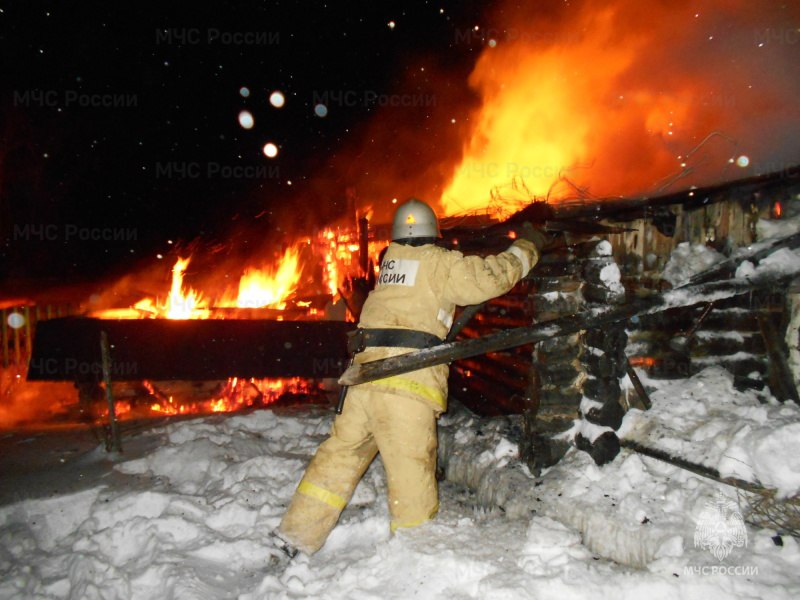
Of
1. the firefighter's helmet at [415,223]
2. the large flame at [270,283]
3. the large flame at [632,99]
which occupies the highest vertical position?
the large flame at [632,99]

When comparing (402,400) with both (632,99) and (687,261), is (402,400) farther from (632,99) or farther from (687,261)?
(632,99)

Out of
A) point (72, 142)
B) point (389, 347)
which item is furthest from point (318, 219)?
point (389, 347)

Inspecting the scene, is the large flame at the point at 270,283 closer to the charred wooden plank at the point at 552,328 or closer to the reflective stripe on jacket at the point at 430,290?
the reflective stripe on jacket at the point at 430,290

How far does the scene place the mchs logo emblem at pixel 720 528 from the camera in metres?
2.94

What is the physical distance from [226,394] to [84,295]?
9124 millimetres

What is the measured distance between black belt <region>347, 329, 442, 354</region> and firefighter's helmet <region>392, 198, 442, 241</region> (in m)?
0.86

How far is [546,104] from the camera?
12227 millimetres

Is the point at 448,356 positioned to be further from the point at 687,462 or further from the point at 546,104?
the point at 546,104

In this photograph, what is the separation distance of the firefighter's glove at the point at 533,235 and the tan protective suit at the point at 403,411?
0.13 metres

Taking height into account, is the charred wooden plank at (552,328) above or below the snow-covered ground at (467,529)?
above

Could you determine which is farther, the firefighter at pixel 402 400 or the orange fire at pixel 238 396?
the orange fire at pixel 238 396

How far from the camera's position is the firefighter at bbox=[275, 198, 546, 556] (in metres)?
3.55

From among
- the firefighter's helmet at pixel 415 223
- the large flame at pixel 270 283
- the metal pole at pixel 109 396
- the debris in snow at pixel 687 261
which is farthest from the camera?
the large flame at pixel 270 283

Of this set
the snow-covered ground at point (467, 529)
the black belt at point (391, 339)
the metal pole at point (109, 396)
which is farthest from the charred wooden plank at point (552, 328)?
the metal pole at point (109, 396)
